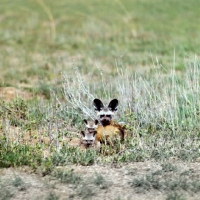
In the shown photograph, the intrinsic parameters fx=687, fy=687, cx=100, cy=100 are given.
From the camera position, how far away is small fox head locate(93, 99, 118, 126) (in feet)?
26.0

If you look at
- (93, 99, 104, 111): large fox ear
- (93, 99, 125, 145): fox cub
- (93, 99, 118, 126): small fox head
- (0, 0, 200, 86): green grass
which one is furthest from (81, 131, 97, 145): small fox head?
(0, 0, 200, 86): green grass

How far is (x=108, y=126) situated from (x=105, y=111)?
238 millimetres

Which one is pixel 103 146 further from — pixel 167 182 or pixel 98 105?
pixel 167 182

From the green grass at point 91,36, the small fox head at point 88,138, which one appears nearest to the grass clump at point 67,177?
the small fox head at point 88,138

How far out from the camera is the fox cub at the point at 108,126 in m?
7.73

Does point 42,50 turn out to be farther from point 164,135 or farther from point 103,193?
point 103,193

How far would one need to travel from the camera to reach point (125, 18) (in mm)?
20703

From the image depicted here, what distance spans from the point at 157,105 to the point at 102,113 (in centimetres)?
101

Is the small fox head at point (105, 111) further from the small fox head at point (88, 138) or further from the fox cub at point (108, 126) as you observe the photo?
the small fox head at point (88, 138)

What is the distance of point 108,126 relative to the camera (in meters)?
7.85

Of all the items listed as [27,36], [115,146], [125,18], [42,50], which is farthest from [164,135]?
[125,18]

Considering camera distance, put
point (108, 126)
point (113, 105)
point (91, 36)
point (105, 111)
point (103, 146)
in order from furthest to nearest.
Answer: point (91, 36), point (113, 105), point (105, 111), point (108, 126), point (103, 146)

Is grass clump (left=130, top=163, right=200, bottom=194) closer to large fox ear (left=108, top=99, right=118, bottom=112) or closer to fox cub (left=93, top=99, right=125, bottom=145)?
fox cub (left=93, top=99, right=125, bottom=145)

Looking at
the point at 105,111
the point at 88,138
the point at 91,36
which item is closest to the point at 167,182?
the point at 88,138
